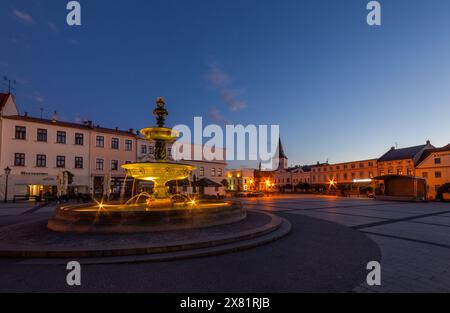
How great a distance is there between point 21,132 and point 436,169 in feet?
219

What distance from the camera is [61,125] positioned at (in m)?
30.7

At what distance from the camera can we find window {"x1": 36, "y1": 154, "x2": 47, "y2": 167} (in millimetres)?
28953

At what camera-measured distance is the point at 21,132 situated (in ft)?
92.1

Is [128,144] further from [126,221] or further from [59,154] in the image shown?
[126,221]

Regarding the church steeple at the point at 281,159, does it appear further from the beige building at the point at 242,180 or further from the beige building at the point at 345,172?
the beige building at the point at 345,172

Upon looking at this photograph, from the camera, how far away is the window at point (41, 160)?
1140 inches

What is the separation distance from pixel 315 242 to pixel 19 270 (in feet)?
25.6

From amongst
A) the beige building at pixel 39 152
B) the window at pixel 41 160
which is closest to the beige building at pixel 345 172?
the beige building at pixel 39 152

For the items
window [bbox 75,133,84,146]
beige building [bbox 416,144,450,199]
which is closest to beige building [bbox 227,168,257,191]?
beige building [bbox 416,144,450,199]

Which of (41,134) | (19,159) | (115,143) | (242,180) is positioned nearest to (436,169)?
(242,180)

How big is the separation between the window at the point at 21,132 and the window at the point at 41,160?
2.71 metres

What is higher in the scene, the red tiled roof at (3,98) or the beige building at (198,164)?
the red tiled roof at (3,98)
